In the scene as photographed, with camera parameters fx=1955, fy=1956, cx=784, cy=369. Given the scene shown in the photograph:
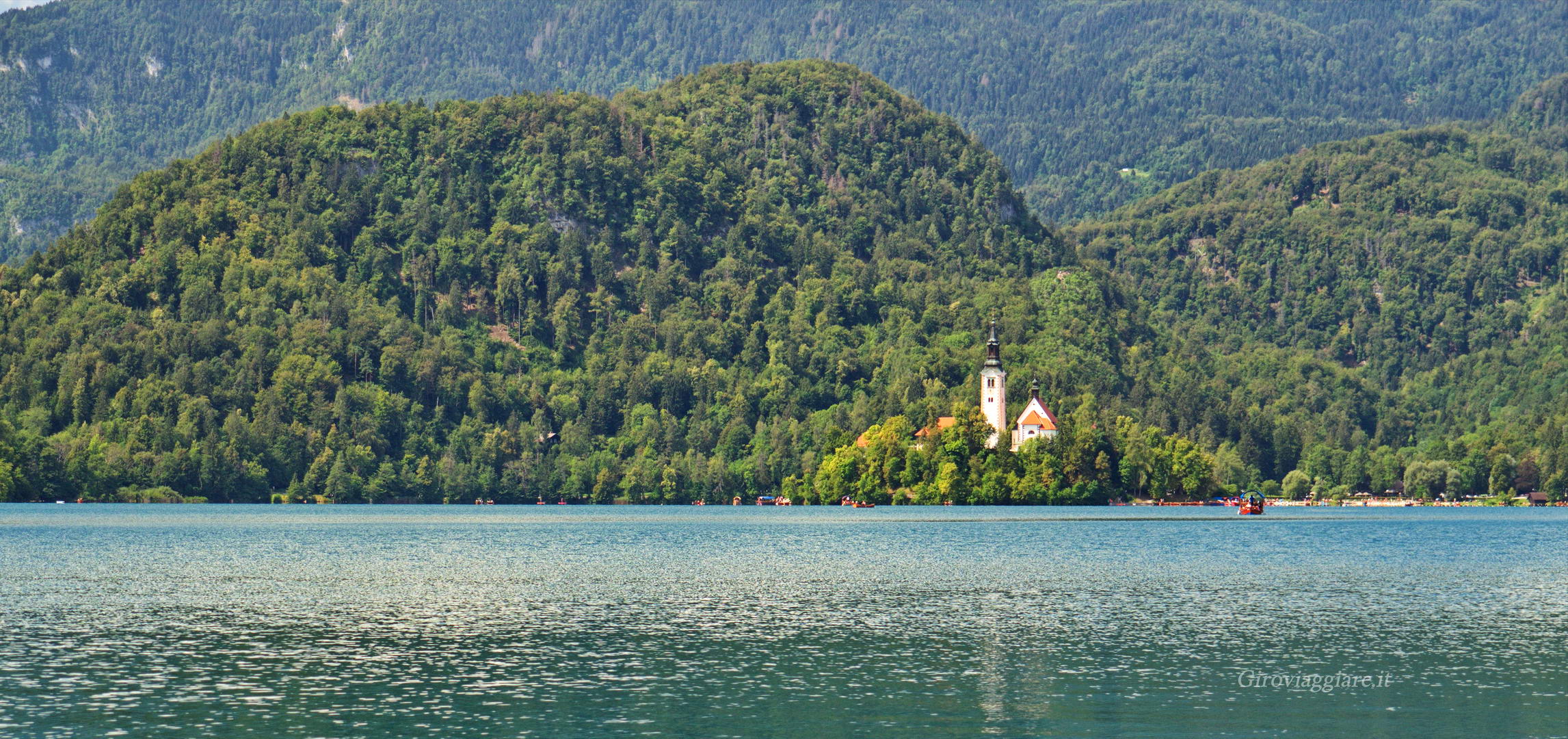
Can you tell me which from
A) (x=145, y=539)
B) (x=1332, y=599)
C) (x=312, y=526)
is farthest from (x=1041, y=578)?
(x=312, y=526)

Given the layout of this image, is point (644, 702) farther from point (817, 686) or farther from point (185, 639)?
point (185, 639)

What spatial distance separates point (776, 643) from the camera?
6825 cm

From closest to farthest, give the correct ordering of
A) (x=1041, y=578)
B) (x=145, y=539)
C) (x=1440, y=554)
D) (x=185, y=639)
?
(x=185, y=639) → (x=1041, y=578) → (x=1440, y=554) → (x=145, y=539)

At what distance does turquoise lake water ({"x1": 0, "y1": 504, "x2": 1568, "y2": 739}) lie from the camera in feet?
170

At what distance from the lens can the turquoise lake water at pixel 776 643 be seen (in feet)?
170

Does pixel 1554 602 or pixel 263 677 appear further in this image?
pixel 1554 602

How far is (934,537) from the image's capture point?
495 ft

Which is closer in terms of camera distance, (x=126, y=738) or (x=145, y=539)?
(x=126, y=738)

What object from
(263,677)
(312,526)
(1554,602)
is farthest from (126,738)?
(312,526)

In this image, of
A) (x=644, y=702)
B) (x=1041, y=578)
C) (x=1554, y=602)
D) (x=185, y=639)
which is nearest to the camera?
(x=644, y=702)

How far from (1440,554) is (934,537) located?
39562 millimetres

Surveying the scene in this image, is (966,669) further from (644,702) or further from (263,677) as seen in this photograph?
(263,677)

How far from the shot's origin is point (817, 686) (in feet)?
188

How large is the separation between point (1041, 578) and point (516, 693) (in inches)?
1892
